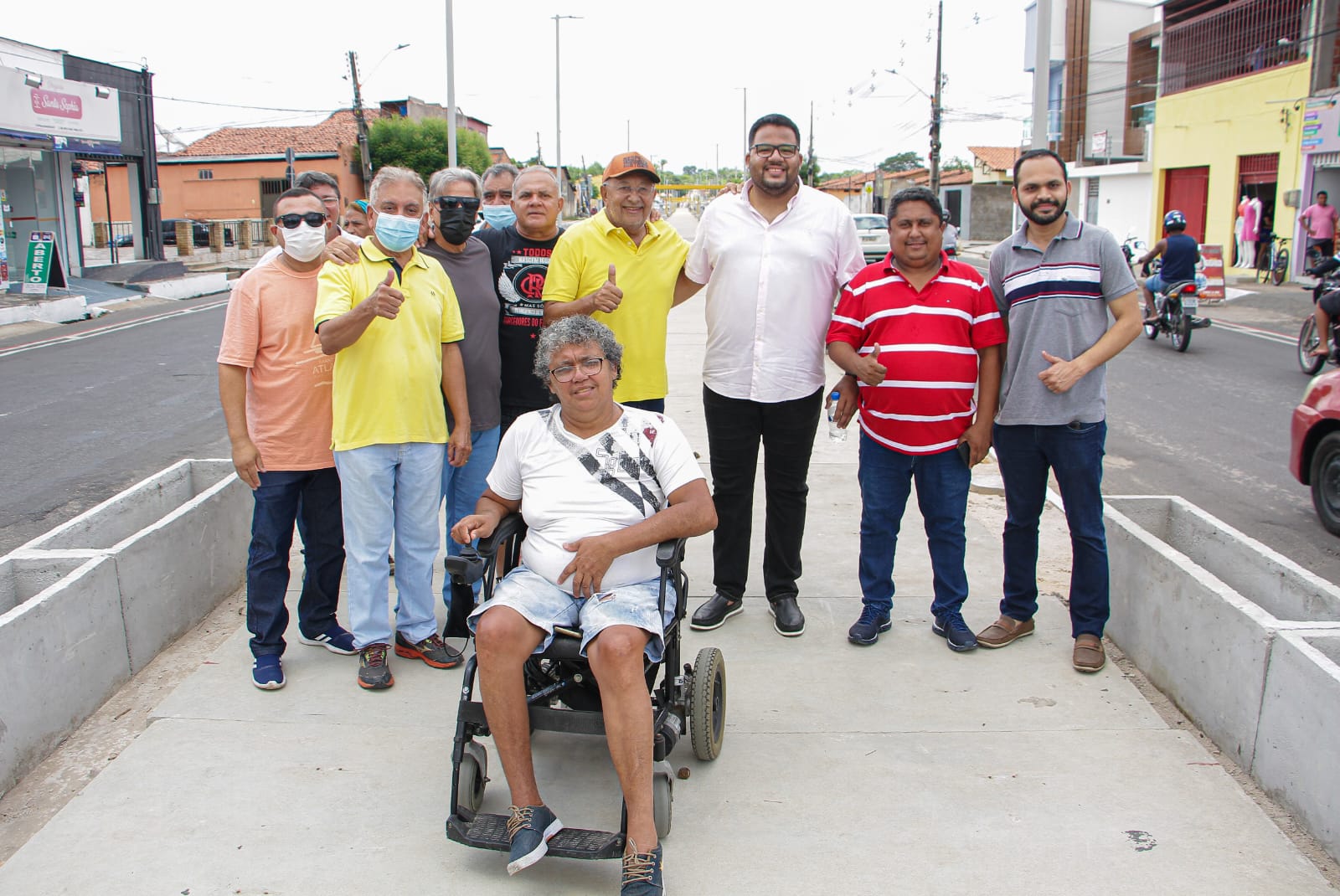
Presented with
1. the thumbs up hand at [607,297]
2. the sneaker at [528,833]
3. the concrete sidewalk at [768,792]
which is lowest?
the concrete sidewalk at [768,792]

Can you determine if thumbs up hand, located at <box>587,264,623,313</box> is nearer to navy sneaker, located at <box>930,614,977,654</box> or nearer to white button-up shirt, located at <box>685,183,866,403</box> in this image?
white button-up shirt, located at <box>685,183,866,403</box>

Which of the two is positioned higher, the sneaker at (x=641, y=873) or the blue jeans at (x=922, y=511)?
the blue jeans at (x=922, y=511)

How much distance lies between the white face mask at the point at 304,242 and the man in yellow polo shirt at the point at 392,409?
0.69 feet

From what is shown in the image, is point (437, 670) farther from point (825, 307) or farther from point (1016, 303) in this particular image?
point (1016, 303)

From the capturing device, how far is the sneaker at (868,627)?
4594 mm

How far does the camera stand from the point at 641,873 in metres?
2.80

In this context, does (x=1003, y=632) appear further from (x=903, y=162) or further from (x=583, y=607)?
(x=903, y=162)

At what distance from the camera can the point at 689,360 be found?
12.9m

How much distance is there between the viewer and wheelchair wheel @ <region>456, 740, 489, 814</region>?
3119mm

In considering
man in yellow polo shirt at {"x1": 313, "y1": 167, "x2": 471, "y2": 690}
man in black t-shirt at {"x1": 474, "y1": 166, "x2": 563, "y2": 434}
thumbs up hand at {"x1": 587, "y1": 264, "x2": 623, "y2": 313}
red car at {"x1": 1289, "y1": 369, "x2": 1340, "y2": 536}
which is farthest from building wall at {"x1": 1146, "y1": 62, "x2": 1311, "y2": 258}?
man in yellow polo shirt at {"x1": 313, "y1": 167, "x2": 471, "y2": 690}

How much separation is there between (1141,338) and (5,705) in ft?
52.8

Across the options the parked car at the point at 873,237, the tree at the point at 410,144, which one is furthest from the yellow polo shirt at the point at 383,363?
the tree at the point at 410,144

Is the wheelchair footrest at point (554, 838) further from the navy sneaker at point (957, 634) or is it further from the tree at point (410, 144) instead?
the tree at point (410, 144)

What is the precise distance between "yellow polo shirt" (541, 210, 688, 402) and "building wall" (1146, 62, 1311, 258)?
80.1ft
